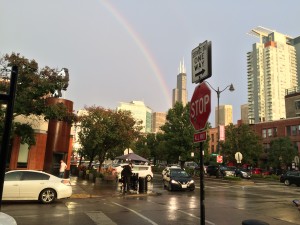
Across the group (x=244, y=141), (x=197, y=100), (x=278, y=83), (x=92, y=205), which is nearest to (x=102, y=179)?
(x=92, y=205)

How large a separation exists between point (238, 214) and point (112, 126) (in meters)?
17.5

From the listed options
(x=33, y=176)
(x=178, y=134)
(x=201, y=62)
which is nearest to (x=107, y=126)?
(x=33, y=176)

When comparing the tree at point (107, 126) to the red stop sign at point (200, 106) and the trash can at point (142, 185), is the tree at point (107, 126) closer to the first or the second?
the trash can at point (142, 185)

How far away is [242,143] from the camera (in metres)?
51.9

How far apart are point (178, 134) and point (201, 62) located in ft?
140

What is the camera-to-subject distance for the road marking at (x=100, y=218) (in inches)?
394

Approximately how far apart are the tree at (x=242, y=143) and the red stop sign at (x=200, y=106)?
48130 millimetres

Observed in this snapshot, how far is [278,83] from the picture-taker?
166125 millimetres

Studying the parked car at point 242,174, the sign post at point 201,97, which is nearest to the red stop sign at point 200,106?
the sign post at point 201,97

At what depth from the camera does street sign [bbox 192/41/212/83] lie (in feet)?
17.4

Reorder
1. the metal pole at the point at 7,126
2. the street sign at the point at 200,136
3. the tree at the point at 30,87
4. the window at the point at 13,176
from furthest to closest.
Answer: the tree at the point at 30,87 → the window at the point at 13,176 → the street sign at the point at 200,136 → the metal pole at the point at 7,126

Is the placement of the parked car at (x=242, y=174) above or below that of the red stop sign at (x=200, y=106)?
below

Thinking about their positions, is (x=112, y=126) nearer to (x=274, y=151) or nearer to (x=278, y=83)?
(x=274, y=151)

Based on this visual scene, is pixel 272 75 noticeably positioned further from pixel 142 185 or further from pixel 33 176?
pixel 33 176
